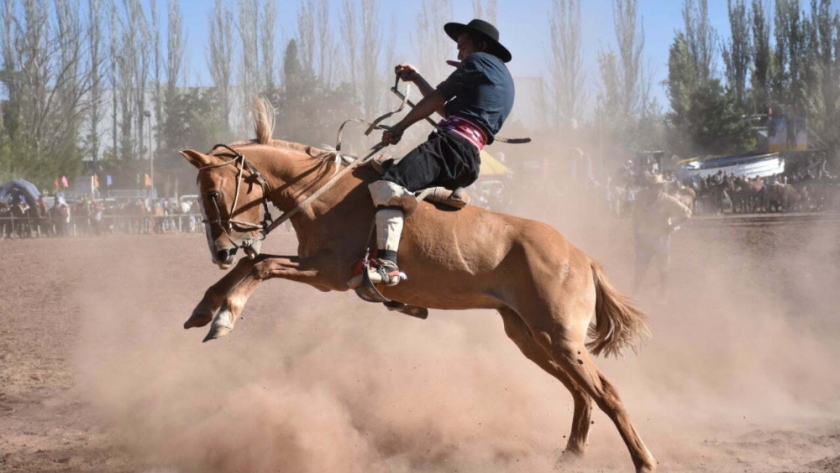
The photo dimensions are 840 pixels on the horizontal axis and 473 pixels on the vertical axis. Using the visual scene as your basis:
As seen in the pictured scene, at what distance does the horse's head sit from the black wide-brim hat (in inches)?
67.3

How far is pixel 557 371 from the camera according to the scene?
21.6ft

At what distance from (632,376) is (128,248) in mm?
16464

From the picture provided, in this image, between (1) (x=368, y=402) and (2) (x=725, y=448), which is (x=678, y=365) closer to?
(2) (x=725, y=448)

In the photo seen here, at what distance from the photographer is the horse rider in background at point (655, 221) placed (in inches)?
497

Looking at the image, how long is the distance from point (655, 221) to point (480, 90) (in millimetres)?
7572

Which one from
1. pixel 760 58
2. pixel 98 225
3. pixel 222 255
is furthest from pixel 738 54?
pixel 222 255

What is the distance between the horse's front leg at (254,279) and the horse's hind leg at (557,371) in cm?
166

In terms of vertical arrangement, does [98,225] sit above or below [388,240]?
below

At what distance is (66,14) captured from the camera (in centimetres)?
4653

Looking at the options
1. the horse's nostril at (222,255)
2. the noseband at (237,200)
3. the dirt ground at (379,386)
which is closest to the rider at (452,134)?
the noseband at (237,200)

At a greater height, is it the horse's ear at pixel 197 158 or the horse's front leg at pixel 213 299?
the horse's ear at pixel 197 158

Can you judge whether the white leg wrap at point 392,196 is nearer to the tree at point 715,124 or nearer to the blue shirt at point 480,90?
the blue shirt at point 480,90

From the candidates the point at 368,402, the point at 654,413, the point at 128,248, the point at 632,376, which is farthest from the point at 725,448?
the point at 128,248

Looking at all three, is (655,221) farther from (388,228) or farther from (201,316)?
(201,316)
